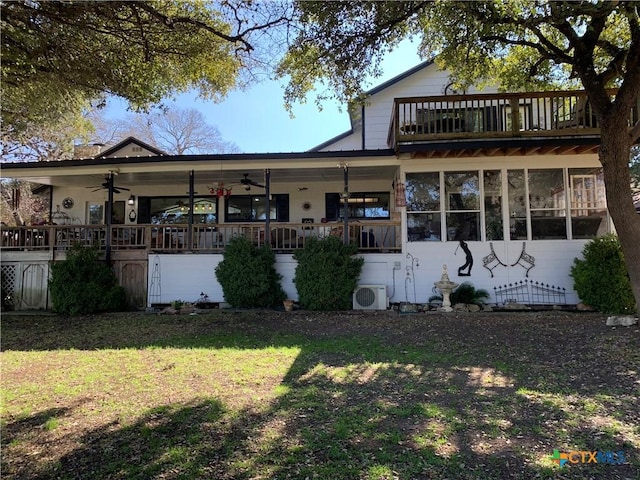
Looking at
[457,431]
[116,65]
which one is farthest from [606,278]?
[116,65]

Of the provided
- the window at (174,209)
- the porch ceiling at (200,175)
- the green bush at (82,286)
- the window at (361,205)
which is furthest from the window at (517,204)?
the green bush at (82,286)

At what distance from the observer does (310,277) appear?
29.9ft

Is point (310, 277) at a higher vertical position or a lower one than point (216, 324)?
higher

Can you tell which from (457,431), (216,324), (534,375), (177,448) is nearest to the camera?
(177,448)

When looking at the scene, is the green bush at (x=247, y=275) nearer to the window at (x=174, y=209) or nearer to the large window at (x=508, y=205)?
the large window at (x=508, y=205)

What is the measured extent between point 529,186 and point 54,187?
48.4 feet

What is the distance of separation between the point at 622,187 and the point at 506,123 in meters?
3.52

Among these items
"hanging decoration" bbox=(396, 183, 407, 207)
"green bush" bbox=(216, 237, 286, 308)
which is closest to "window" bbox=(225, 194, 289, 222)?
"green bush" bbox=(216, 237, 286, 308)

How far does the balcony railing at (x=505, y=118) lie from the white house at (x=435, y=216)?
0.10ft

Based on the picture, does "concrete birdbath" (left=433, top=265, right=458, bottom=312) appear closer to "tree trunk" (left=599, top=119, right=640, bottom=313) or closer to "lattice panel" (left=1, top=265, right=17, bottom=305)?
"tree trunk" (left=599, top=119, right=640, bottom=313)

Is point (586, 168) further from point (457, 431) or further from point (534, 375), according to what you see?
point (457, 431)

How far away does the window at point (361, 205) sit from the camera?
12.9m

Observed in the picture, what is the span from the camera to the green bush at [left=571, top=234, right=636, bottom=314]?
25.6 ft

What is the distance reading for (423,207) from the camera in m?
9.80
